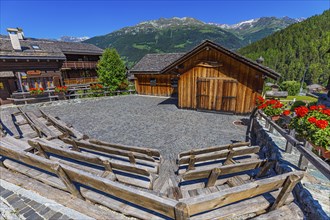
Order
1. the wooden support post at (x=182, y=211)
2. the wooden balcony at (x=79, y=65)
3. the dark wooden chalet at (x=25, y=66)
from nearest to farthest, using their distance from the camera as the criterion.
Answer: the wooden support post at (x=182, y=211) → the dark wooden chalet at (x=25, y=66) → the wooden balcony at (x=79, y=65)

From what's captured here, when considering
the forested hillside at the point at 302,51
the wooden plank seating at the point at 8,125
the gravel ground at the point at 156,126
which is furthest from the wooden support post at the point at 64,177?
the forested hillside at the point at 302,51

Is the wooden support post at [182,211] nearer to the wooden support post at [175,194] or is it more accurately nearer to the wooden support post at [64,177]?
the wooden support post at [175,194]

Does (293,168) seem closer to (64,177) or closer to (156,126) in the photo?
(64,177)

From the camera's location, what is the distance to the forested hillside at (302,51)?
80688mm

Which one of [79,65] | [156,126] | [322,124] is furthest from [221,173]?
[79,65]

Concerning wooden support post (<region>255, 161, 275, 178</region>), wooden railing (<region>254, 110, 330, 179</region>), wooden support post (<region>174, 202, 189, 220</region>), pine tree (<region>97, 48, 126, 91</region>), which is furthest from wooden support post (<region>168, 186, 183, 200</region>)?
pine tree (<region>97, 48, 126, 91</region>)

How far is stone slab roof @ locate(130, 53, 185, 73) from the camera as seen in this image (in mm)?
19562

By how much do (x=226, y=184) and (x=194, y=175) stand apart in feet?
3.61

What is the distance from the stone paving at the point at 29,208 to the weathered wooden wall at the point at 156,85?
16.8 m

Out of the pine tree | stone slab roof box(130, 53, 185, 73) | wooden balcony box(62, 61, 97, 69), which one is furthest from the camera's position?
wooden balcony box(62, 61, 97, 69)

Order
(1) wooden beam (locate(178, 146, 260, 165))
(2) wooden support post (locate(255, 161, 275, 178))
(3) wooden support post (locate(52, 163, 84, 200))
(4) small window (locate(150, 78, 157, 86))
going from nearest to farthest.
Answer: (3) wooden support post (locate(52, 163, 84, 200))
(2) wooden support post (locate(255, 161, 275, 178))
(1) wooden beam (locate(178, 146, 260, 165))
(4) small window (locate(150, 78, 157, 86))

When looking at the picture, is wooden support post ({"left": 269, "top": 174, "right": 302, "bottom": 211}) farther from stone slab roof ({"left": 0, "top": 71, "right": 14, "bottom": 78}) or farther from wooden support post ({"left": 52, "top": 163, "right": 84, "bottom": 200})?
stone slab roof ({"left": 0, "top": 71, "right": 14, "bottom": 78})

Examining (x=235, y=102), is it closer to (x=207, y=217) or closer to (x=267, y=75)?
(x=267, y=75)

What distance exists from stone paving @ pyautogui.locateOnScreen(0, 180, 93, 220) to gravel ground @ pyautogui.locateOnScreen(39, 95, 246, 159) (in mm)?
4139
